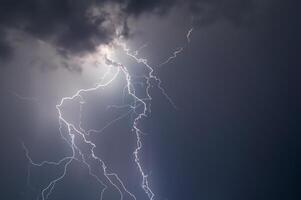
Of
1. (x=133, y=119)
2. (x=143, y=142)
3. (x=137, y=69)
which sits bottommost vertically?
(x=143, y=142)

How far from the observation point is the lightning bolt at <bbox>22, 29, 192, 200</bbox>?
6789mm

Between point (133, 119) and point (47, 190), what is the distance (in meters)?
2.73

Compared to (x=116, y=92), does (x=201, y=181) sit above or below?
below

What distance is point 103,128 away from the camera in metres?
6.93

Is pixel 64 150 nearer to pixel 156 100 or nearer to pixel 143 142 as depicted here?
pixel 143 142

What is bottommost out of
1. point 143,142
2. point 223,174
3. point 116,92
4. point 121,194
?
point 121,194

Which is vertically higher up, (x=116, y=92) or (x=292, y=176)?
(x=116, y=92)

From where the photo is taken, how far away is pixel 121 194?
6.82 metres

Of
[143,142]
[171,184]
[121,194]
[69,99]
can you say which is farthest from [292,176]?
[69,99]

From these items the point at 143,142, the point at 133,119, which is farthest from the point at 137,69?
the point at 143,142

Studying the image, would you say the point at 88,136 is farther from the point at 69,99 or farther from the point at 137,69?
the point at 137,69

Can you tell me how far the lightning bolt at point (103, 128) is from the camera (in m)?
6.79

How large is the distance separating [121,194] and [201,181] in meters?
2.00

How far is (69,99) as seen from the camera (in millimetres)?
6859
